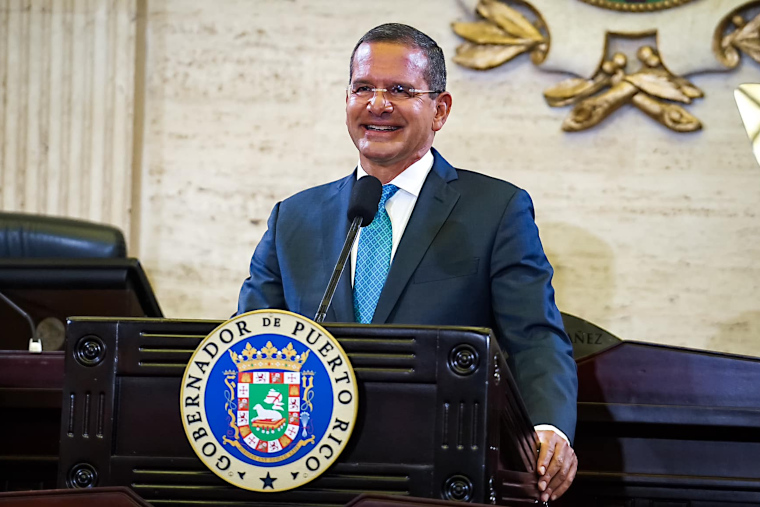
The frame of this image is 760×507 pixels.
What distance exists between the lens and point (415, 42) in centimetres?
213

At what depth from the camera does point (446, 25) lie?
4.87 meters

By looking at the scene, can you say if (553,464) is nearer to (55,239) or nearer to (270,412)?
(270,412)

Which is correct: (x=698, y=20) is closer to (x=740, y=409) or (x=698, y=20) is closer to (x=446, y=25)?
(x=446, y=25)

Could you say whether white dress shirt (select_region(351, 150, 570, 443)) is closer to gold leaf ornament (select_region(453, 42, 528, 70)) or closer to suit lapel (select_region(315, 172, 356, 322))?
suit lapel (select_region(315, 172, 356, 322))

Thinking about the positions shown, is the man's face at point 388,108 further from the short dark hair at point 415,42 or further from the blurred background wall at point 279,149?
the blurred background wall at point 279,149

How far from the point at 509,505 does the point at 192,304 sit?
3433 millimetres

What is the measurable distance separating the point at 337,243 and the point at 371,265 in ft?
0.29

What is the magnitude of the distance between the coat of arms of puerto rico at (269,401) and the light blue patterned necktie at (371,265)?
1.82ft

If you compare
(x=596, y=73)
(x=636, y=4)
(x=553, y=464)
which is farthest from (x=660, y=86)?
(x=553, y=464)

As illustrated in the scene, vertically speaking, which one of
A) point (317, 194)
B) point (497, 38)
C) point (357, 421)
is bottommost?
point (357, 421)

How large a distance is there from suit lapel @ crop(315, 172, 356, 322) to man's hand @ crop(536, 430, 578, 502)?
412 mm

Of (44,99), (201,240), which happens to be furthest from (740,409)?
(44,99)

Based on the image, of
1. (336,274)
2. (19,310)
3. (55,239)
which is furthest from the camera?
(55,239)

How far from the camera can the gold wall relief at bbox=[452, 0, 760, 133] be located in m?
4.69
